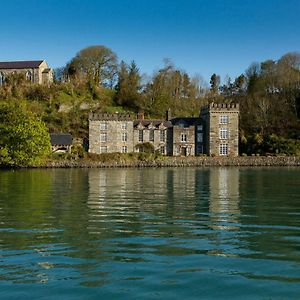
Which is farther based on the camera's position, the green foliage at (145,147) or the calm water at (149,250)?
the green foliage at (145,147)

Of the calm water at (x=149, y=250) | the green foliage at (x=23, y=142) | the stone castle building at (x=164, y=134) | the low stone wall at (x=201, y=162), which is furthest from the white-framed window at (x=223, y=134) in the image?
the calm water at (x=149, y=250)

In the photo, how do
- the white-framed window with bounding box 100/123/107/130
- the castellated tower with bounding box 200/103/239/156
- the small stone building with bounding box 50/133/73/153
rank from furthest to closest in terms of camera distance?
the castellated tower with bounding box 200/103/239/156
the white-framed window with bounding box 100/123/107/130
the small stone building with bounding box 50/133/73/153

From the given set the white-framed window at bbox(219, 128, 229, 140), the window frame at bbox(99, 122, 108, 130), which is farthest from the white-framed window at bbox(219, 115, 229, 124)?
the window frame at bbox(99, 122, 108, 130)

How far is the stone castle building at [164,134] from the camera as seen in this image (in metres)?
76.3

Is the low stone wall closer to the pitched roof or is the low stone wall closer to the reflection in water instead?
the reflection in water

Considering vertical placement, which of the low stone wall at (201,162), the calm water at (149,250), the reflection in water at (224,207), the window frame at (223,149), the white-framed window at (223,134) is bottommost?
the calm water at (149,250)

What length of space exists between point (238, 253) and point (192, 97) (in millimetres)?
95484

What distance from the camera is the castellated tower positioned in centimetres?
7700

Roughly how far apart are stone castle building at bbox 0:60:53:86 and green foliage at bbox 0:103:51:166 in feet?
133

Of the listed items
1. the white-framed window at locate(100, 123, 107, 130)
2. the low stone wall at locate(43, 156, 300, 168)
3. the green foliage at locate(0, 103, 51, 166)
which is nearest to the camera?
the green foliage at locate(0, 103, 51, 166)

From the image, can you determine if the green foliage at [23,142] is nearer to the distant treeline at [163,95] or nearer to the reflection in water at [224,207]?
the distant treeline at [163,95]

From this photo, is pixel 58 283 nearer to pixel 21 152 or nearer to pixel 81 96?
pixel 21 152

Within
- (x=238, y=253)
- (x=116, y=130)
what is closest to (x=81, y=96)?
(x=116, y=130)

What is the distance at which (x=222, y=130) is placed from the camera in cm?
7731
